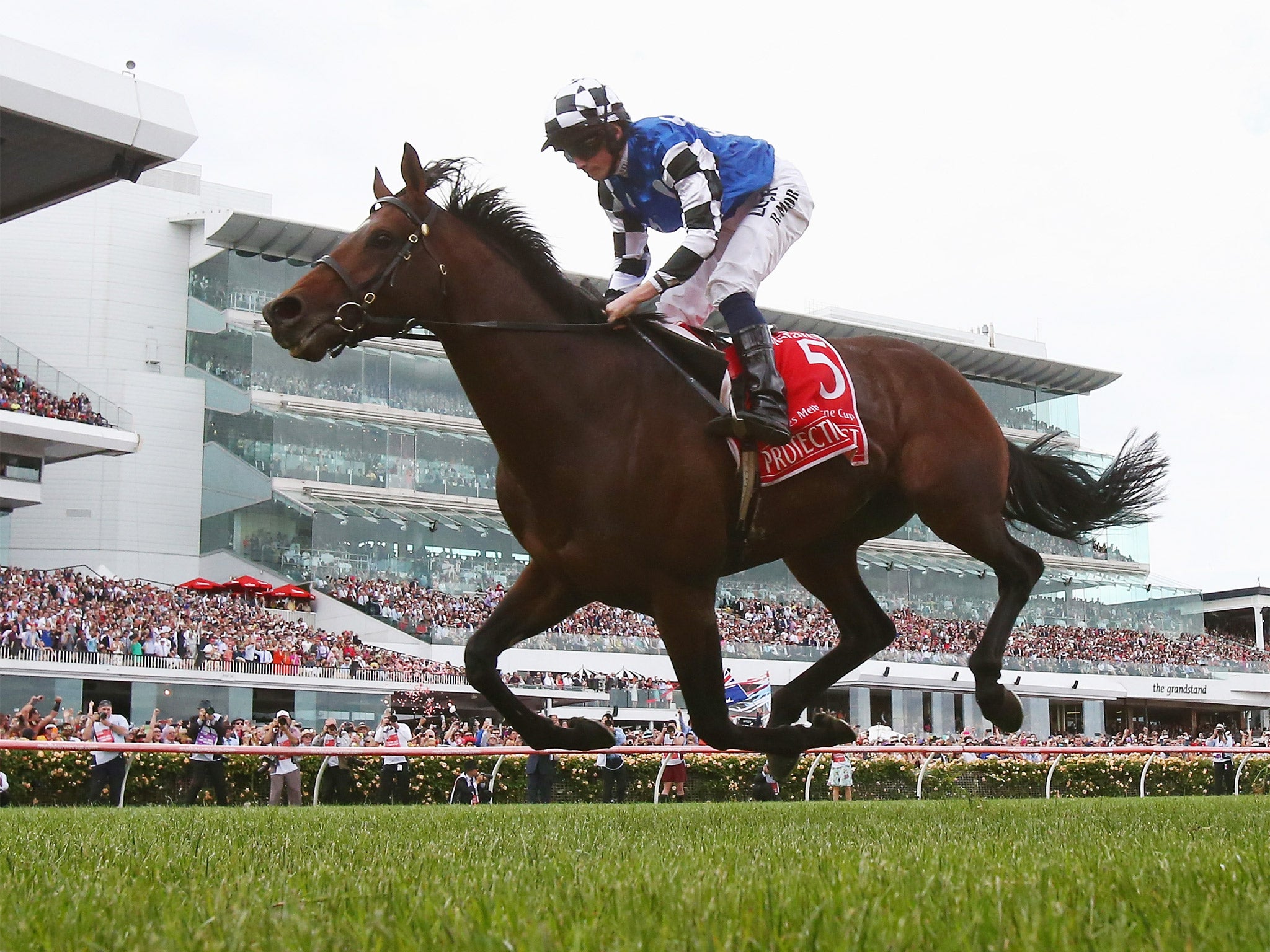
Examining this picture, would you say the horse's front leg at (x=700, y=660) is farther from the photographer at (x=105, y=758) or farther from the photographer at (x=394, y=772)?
the photographer at (x=394, y=772)

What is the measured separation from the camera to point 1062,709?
4850cm

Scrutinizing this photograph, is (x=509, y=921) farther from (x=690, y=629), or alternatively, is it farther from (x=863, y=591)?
(x=863, y=591)

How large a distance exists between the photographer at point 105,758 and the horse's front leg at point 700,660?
9.08 metres

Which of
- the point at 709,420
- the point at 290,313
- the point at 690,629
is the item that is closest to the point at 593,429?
Result: the point at 709,420

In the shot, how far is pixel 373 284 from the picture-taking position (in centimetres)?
462

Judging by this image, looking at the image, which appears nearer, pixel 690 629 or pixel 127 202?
pixel 690 629

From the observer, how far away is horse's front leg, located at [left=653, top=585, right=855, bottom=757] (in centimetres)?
457

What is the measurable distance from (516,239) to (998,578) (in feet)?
8.52

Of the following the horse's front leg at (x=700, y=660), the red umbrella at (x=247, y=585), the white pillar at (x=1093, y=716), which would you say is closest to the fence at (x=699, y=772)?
the horse's front leg at (x=700, y=660)

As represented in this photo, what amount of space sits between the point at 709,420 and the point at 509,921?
292 centimetres

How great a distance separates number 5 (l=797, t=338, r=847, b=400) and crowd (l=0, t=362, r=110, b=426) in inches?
1308

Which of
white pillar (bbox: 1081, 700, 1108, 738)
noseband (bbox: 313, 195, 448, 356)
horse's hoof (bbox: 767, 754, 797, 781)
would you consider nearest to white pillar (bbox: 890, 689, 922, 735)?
white pillar (bbox: 1081, 700, 1108, 738)

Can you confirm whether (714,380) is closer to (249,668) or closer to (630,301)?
(630,301)

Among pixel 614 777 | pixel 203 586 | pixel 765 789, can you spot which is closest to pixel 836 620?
pixel 765 789
